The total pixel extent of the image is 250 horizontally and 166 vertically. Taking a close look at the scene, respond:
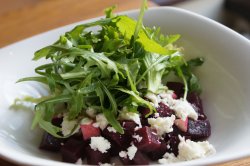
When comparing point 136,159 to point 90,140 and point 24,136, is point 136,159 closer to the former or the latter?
point 90,140

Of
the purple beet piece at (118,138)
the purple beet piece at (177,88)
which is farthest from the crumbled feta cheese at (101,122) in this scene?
the purple beet piece at (177,88)

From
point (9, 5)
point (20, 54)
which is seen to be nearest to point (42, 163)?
point (20, 54)

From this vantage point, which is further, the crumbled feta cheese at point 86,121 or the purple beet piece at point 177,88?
the purple beet piece at point 177,88

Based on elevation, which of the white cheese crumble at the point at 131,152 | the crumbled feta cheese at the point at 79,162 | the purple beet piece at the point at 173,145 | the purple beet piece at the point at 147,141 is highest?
the purple beet piece at the point at 147,141

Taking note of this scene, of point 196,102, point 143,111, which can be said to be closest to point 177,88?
point 196,102

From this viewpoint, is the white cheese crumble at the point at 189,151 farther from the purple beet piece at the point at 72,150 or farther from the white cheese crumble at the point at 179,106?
the purple beet piece at the point at 72,150
